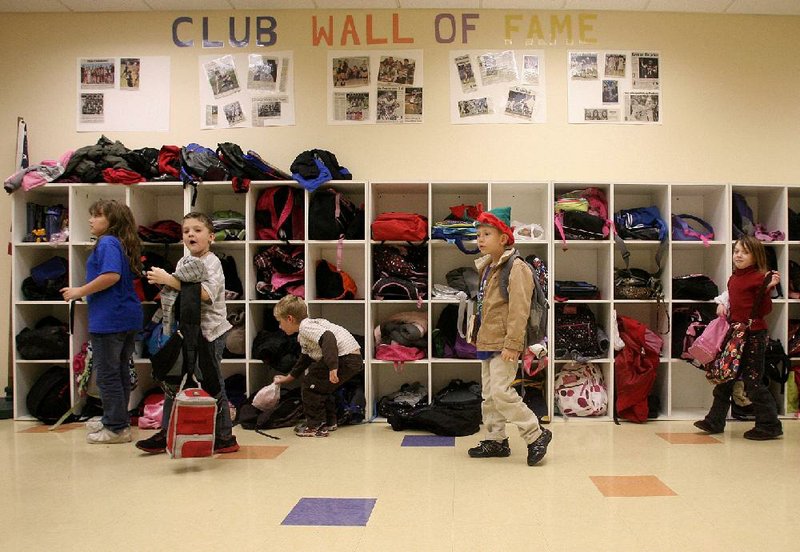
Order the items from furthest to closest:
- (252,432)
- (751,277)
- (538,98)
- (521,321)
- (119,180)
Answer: (538,98), (119,180), (252,432), (751,277), (521,321)

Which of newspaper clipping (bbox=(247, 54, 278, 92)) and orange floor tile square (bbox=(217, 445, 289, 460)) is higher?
newspaper clipping (bbox=(247, 54, 278, 92))

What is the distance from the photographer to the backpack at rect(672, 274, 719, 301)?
15.3 ft

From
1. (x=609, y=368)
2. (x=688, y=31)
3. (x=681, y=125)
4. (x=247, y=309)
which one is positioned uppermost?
(x=688, y=31)

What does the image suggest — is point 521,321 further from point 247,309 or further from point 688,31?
point 688,31

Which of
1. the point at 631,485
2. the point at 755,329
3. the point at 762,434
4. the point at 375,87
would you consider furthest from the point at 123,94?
the point at 762,434

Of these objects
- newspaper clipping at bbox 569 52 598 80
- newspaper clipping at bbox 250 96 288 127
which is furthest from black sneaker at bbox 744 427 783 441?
newspaper clipping at bbox 250 96 288 127

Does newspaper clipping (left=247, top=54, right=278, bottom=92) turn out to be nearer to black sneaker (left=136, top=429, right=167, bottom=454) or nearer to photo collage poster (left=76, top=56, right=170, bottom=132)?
photo collage poster (left=76, top=56, right=170, bottom=132)

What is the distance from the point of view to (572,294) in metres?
4.67

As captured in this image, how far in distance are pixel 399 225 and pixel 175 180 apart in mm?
1756

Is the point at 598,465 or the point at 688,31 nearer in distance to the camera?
the point at 598,465

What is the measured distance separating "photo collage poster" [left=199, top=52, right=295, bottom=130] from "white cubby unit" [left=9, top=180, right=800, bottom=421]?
657mm

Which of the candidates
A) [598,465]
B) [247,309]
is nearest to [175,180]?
[247,309]

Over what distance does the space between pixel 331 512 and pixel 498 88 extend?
371 cm

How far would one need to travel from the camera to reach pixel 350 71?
5.08m
